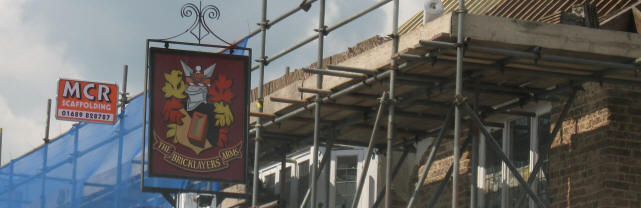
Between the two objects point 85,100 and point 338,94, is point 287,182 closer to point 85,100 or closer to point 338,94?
point 338,94

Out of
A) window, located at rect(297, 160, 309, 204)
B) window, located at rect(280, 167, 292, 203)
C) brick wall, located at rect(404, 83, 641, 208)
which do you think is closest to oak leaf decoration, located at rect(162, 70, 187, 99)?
window, located at rect(297, 160, 309, 204)

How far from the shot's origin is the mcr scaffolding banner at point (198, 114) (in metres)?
17.2

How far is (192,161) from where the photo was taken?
17.4m

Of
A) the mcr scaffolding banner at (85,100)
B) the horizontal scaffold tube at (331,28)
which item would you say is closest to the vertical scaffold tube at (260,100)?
the horizontal scaffold tube at (331,28)

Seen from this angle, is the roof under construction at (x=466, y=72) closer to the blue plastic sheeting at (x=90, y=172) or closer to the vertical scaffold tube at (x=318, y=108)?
the vertical scaffold tube at (x=318, y=108)

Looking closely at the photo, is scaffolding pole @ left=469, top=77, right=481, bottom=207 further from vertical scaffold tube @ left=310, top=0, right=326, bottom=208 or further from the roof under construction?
vertical scaffold tube @ left=310, top=0, right=326, bottom=208

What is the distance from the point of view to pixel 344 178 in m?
20.5

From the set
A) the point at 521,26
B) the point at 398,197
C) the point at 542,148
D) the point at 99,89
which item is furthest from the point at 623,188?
the point at 99,89

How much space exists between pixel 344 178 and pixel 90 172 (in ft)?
15.8

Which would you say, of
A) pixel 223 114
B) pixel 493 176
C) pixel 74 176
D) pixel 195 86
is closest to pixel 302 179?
pixel 223 114

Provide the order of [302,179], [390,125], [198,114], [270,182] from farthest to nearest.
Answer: [270,182], [302,179], [198,114], [390,125]

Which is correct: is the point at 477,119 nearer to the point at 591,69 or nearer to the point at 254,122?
the point at 591,69

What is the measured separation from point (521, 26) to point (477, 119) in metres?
1.22

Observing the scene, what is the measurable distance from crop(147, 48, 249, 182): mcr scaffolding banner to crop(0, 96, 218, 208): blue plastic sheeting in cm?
269
